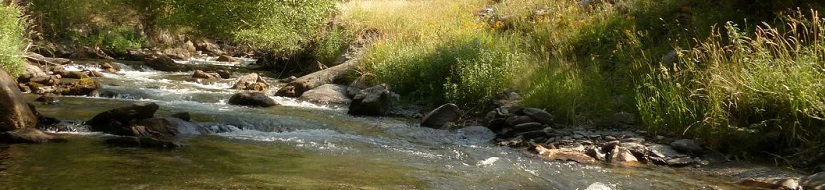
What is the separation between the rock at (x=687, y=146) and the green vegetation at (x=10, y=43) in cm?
897

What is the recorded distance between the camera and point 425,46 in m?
13.0

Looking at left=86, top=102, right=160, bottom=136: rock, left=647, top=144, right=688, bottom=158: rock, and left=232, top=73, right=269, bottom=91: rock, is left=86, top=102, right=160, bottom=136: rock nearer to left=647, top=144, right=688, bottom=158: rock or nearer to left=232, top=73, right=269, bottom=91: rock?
left=647, top=144, right=688, bottom=158: rock

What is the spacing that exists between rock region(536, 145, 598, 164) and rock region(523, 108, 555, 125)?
1286 millimetres

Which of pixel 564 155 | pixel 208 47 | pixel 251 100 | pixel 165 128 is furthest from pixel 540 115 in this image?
pixel 208 47

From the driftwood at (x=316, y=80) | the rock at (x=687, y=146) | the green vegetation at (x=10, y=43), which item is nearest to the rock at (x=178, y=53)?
the green vegetation at (x=10, y=43)

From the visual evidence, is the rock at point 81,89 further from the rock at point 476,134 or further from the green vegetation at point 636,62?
the rock at point 476,134

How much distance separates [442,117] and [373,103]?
142cm

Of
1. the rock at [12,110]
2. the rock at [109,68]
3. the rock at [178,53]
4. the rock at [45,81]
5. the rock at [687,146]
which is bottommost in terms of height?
the rock at [687,146]

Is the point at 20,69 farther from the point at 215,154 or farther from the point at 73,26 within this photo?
the point at 73,26

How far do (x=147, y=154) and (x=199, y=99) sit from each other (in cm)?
578

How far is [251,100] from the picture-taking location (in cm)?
1130

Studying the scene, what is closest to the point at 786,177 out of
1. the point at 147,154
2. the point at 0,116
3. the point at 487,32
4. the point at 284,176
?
the point at 284,176

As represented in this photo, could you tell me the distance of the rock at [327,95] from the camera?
1207 cm

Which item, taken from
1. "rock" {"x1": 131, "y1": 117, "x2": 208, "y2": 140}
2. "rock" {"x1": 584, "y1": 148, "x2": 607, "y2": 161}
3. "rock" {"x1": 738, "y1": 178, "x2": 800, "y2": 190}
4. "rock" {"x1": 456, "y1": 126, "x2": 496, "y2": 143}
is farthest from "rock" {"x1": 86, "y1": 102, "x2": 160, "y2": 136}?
"rock" {"x1": 738, "y1": 178, "x2": 800, "y2": 190}
